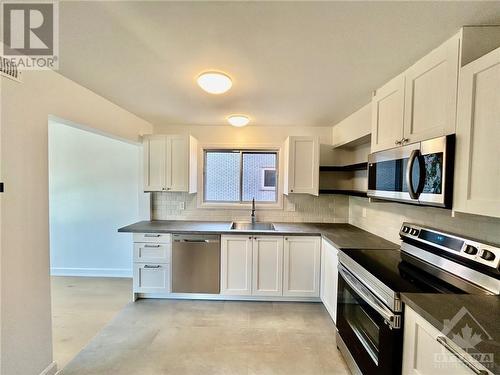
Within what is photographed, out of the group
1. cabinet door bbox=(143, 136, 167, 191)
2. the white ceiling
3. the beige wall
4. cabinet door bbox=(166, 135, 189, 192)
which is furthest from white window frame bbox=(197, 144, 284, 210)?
the beige wall

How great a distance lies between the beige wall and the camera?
1488 mm

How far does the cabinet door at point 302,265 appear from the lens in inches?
115

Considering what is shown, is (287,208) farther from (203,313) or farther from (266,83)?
(266,83)

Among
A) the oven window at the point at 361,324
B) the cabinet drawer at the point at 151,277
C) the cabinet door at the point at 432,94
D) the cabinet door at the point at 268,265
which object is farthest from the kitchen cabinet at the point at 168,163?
the cabinet door at the point at 432,94

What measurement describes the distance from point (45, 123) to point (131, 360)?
2.00m

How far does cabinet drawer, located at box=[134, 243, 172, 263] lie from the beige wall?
1.21 m

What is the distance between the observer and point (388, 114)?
74.9 inches

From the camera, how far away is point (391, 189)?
1781 mm

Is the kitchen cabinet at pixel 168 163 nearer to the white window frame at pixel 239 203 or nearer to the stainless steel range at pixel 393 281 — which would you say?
the white window frame at pixel 239 203

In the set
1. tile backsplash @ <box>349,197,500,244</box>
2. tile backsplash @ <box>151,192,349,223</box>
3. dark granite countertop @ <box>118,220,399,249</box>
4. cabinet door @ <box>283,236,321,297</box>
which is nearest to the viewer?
tile backsplash @ <box>349,197,500,244</box>

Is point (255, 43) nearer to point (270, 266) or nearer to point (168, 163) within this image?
point (168, 163)

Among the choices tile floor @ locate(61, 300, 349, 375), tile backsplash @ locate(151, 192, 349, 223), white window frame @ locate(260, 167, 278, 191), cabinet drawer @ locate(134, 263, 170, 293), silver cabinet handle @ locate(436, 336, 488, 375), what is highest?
white window frame @ locate(260, 167, 278, 191)

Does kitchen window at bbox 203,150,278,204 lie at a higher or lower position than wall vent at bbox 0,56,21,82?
lower

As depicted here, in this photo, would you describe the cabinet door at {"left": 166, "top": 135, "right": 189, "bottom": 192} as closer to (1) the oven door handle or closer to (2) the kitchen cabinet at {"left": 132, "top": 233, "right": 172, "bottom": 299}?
(2) the kitchen cabinet at {"left": 132, "top": 233, "right": 172, "bottom": 299}
